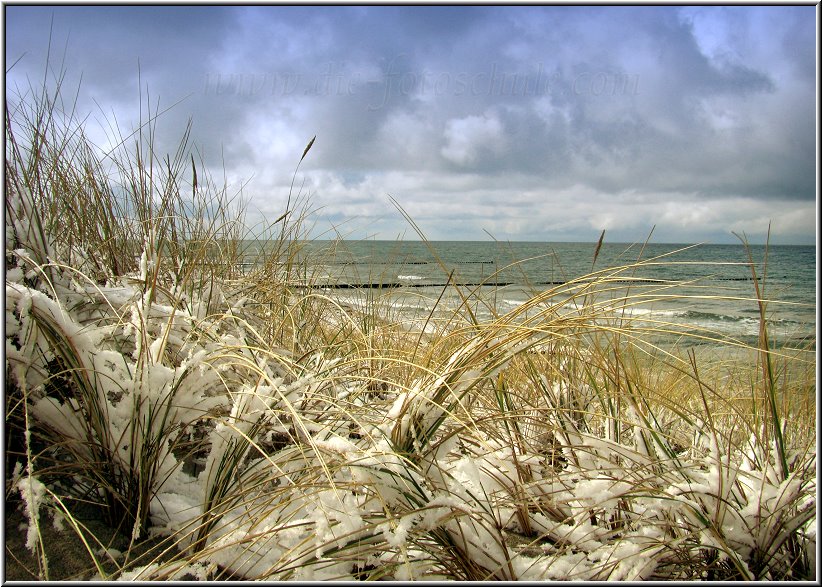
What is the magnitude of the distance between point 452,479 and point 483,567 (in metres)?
0.19

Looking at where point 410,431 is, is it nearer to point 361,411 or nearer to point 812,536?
point 361,411

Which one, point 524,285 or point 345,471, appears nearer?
point 345,471

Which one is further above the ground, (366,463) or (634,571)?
(366,463)

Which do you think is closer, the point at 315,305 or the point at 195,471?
the point at 195,471

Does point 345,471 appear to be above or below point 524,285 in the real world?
below

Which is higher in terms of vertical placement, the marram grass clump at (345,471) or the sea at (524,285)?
the sea at (524,285)

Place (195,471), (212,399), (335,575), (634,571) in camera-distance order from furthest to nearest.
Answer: (195,471) < (212,399) < (634,571) < (335,575)

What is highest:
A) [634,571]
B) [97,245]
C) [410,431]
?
[97,245]

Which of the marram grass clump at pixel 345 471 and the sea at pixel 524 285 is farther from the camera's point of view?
the sea at pixel 524 285

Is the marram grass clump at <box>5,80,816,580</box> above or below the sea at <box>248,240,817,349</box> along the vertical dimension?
below

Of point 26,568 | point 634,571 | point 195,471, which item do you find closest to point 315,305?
point 195,471

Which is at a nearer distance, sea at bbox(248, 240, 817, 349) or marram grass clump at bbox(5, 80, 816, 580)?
marram grass clump at bbox(5, 80, 816, 580)

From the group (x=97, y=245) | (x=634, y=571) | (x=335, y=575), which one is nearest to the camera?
(x=335, y=575)

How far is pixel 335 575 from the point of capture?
3.56ft
